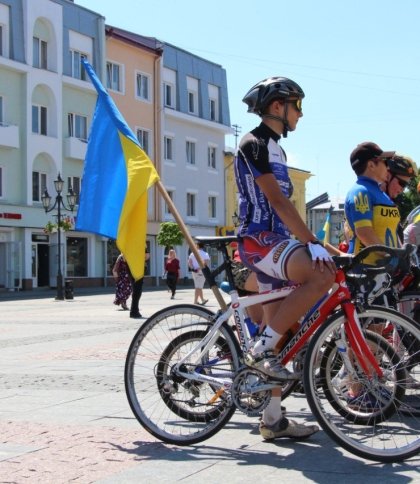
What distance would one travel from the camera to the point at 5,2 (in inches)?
1578

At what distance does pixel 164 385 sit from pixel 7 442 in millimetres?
975

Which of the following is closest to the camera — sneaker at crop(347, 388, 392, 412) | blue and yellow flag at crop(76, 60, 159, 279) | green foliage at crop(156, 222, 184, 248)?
sneaker at crop(347, 388, 392, 412)

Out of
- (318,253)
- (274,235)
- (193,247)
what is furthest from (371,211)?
(318,253)

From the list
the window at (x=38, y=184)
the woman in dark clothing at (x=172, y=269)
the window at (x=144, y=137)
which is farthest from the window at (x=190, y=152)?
the woman in dark clothing at (x=172, y=269)

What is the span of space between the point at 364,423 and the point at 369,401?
13cm

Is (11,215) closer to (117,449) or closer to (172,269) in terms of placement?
(172,269)

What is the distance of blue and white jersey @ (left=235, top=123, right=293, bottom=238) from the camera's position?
4.71m

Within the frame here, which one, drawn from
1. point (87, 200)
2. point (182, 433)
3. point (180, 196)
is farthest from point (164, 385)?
point (180, 196)

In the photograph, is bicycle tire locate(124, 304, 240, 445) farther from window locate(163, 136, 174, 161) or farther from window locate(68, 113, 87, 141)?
window locate(163, 136, 174, 161)

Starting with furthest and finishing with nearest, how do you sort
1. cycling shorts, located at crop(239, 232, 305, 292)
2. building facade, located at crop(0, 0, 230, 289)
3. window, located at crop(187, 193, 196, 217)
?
1. window, located at crop(187, 193, 196, 217)
2. building facade, located at crop(0, 0, 230, 289)
3. cycling shorts, located at crop(239, 232, 305, 292)

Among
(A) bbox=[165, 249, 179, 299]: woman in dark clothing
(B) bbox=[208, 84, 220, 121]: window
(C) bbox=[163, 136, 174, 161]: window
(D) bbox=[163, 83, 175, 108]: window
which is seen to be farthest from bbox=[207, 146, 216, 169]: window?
(A) bbox=[165, 249, 179, 299]: woman in dark clothing

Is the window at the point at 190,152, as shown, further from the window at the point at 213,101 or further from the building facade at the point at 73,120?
the window at the point at 213,101

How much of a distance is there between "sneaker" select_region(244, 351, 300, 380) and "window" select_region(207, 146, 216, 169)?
174 feet

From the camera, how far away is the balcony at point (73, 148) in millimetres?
43406
